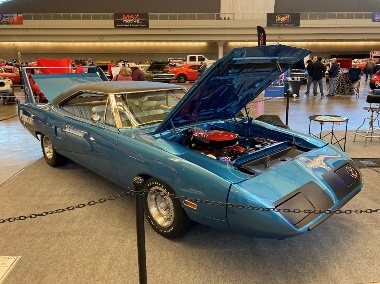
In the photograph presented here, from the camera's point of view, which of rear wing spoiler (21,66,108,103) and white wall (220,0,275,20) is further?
white wall (220,0,275,20)

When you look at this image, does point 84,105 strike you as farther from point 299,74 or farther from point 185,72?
point 299,74

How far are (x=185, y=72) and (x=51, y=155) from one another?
1648cm

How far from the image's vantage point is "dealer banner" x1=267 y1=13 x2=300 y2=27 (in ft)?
100

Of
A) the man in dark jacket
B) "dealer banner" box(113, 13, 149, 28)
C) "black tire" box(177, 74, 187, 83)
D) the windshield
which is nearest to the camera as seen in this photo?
the windshield

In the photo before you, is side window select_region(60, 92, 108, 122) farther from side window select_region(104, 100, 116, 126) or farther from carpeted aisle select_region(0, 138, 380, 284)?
carpeted aisle select_region(0, 138, 380, 284)

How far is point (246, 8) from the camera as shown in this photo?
111 feet

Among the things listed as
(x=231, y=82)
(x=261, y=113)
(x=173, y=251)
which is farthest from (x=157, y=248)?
(x=261, y=113)

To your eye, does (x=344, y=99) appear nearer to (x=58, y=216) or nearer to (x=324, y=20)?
(x=58, y=216)

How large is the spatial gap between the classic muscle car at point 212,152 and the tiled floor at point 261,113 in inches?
55.9

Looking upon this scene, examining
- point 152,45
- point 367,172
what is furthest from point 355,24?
point 367,172

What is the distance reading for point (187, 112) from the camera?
371 cm

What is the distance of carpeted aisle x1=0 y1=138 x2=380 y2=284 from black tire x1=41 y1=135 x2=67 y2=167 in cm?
116

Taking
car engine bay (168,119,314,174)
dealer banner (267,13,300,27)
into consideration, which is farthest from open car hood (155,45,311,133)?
dealer banner (267,13,300,27)

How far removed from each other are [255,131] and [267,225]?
6.16ft
